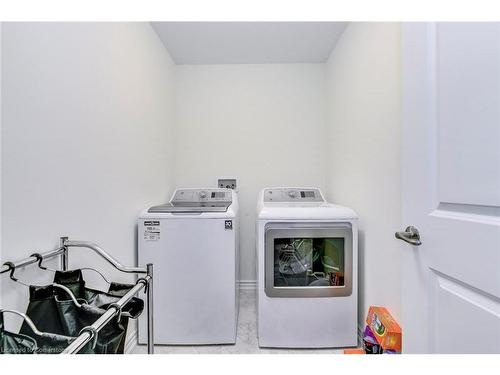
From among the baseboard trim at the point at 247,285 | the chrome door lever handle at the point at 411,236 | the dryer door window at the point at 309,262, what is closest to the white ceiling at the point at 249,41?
the dryer door window at the point at 309,262

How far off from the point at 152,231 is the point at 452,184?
1.55 metres

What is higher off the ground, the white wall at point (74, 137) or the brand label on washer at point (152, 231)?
the white wall at point (74, 137)

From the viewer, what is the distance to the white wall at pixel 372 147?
1267 millimetres

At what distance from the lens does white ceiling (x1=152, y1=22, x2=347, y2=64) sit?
187cm

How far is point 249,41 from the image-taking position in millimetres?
2057

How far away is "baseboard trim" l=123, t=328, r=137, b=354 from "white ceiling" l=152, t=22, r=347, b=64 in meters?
2.29

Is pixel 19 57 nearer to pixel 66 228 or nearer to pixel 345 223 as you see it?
pixel 66 228

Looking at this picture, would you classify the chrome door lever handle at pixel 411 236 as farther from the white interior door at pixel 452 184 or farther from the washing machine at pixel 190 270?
the washing machine at pixel 190 270

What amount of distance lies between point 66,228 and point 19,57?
2.28ft

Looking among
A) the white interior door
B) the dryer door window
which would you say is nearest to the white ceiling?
the white interior door

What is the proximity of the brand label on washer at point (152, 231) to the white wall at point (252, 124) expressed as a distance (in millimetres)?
947

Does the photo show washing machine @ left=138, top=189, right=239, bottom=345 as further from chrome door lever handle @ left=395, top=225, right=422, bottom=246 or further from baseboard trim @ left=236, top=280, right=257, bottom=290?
chrome door lever handle @ left=395, top=225, right=422, bottom=246

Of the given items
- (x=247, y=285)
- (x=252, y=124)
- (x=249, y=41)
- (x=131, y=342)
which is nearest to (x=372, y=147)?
(x=252, y=124)

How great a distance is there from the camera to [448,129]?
2.28ft
